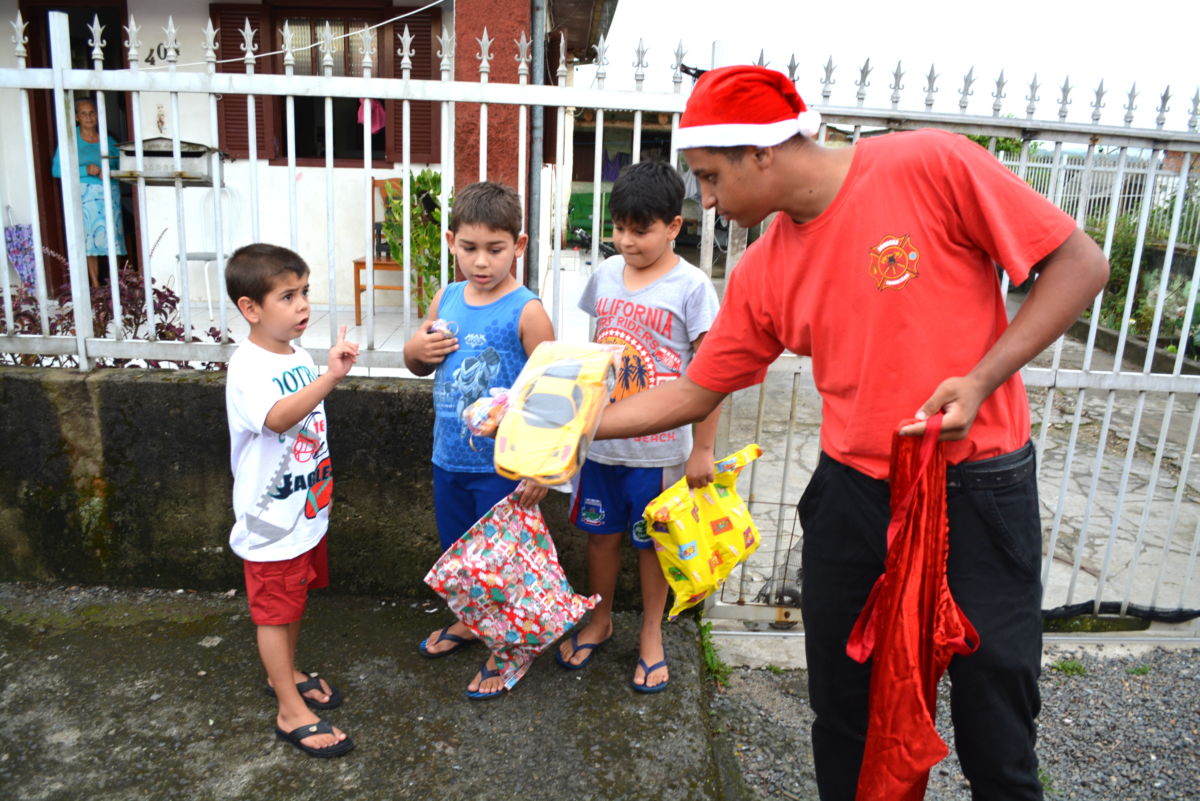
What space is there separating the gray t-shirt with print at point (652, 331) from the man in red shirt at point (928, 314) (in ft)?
2.54

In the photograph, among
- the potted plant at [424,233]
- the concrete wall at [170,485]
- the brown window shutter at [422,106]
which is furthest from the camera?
the brown window shutter at [422,106]

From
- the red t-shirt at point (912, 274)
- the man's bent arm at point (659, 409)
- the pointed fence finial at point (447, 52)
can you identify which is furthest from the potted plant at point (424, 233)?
the red t-shirt at point (912, 274)

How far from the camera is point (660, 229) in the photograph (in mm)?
2732

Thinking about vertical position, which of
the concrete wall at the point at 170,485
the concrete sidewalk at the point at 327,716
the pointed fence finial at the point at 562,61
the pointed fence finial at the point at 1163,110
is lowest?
the concrete sidewalk at the point at 327,716

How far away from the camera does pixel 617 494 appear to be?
9.62 feet

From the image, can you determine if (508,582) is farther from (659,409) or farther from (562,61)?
(562,61)

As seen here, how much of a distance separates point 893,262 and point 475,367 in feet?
4.56

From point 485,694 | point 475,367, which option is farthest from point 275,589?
point 475,367

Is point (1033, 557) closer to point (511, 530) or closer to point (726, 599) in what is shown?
point (511, 530)

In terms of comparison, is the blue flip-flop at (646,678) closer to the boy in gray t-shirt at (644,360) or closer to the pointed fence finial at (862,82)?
the boy in gray t-shirt at (644,360)

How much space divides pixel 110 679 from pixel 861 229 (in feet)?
8.87

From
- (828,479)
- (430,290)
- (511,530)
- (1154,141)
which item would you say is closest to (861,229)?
(828,479)

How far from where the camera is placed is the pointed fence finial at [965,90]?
3021 mm

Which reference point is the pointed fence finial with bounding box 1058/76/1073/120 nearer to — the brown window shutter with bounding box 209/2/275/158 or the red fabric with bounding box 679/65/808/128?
the red fabric with bounding box 679/65/808/128
